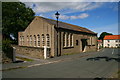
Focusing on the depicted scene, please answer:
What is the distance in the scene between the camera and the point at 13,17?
100 ft

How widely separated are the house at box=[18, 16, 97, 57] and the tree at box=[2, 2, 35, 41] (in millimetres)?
5517

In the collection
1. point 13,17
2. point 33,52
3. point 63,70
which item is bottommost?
point 63,70

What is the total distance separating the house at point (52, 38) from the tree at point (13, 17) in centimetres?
552

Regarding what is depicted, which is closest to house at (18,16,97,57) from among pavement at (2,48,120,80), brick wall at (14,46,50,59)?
brick wall at (14,46,50,59)

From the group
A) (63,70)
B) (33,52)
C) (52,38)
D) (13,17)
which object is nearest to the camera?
(63,70)

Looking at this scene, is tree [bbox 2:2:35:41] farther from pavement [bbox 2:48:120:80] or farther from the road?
the road

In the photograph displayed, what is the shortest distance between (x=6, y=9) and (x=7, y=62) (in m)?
22.3

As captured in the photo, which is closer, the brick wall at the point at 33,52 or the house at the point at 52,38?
the brick wall at the point at 33,52

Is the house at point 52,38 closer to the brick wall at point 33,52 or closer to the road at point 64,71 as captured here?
the brick wall at point 33,52

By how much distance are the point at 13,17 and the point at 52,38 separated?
18619mm

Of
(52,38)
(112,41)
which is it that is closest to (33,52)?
(52,38)

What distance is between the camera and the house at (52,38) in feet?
59.2

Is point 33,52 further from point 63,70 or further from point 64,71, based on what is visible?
point 64,71

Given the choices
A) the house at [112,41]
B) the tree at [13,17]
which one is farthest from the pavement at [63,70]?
the house at [112,41]
